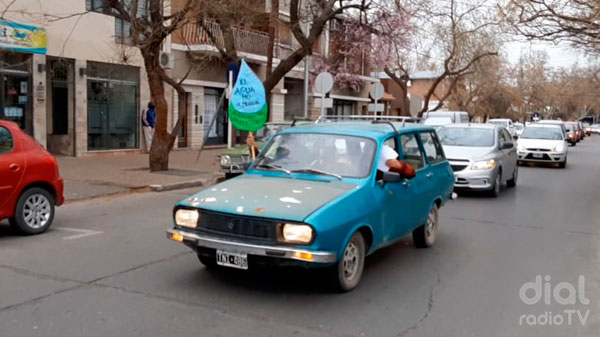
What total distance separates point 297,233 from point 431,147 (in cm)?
370

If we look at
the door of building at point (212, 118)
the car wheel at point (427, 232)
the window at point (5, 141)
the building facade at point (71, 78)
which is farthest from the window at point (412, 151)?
the door of building at point (212, 118)

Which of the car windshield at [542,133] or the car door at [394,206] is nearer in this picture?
the car door at [394,206]

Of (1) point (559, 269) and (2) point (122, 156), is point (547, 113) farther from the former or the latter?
(1) point (559, 269)

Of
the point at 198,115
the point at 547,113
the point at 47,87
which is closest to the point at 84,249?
the point at 47,87

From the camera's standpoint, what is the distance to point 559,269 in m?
6.93

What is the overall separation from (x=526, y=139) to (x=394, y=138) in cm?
1746

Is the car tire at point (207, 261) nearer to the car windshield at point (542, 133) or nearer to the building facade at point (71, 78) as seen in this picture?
the building facade at point (71, 78)

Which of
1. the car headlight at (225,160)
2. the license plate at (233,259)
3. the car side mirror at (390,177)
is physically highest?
the car side mirror at (390,177)

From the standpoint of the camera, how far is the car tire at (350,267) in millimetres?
5512

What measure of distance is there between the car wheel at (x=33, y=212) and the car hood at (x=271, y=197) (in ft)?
11.5

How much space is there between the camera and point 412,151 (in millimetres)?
7477

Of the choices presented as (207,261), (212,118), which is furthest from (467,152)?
(212,118)

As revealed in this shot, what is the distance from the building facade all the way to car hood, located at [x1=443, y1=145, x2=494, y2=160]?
1052 centimetres

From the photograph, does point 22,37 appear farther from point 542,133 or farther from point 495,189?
point 542,133
